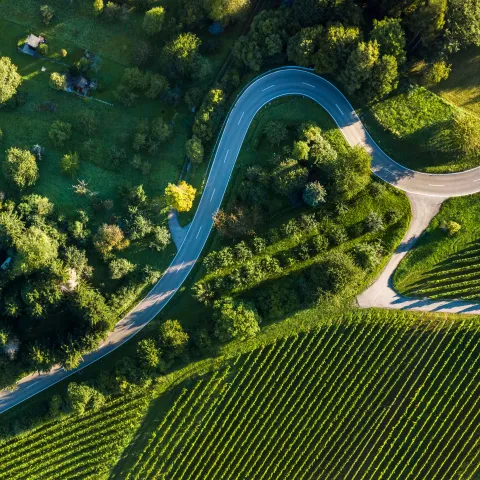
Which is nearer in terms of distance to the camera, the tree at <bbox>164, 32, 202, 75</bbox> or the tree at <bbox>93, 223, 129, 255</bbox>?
the tree at <bbox>93, 223, 129, 255</bbox>

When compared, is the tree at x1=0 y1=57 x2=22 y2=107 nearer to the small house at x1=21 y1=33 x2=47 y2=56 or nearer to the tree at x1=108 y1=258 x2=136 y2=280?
the small house at x1=21 y1=33 x2=47 y2=56

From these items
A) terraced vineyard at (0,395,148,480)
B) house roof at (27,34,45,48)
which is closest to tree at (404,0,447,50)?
house roof at (27,34,45,48)

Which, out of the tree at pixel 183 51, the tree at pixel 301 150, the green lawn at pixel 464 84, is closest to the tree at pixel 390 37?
the green lawn at pixel 464 84

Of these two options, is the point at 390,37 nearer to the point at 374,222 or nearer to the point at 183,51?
the point at 374,222

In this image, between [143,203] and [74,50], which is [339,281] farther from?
[74,50]

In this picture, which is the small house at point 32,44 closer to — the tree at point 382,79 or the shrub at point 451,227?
the tree at point 382,79

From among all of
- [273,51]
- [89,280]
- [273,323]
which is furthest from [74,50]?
[273,323]

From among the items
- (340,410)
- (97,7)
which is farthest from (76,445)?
(97,7)
